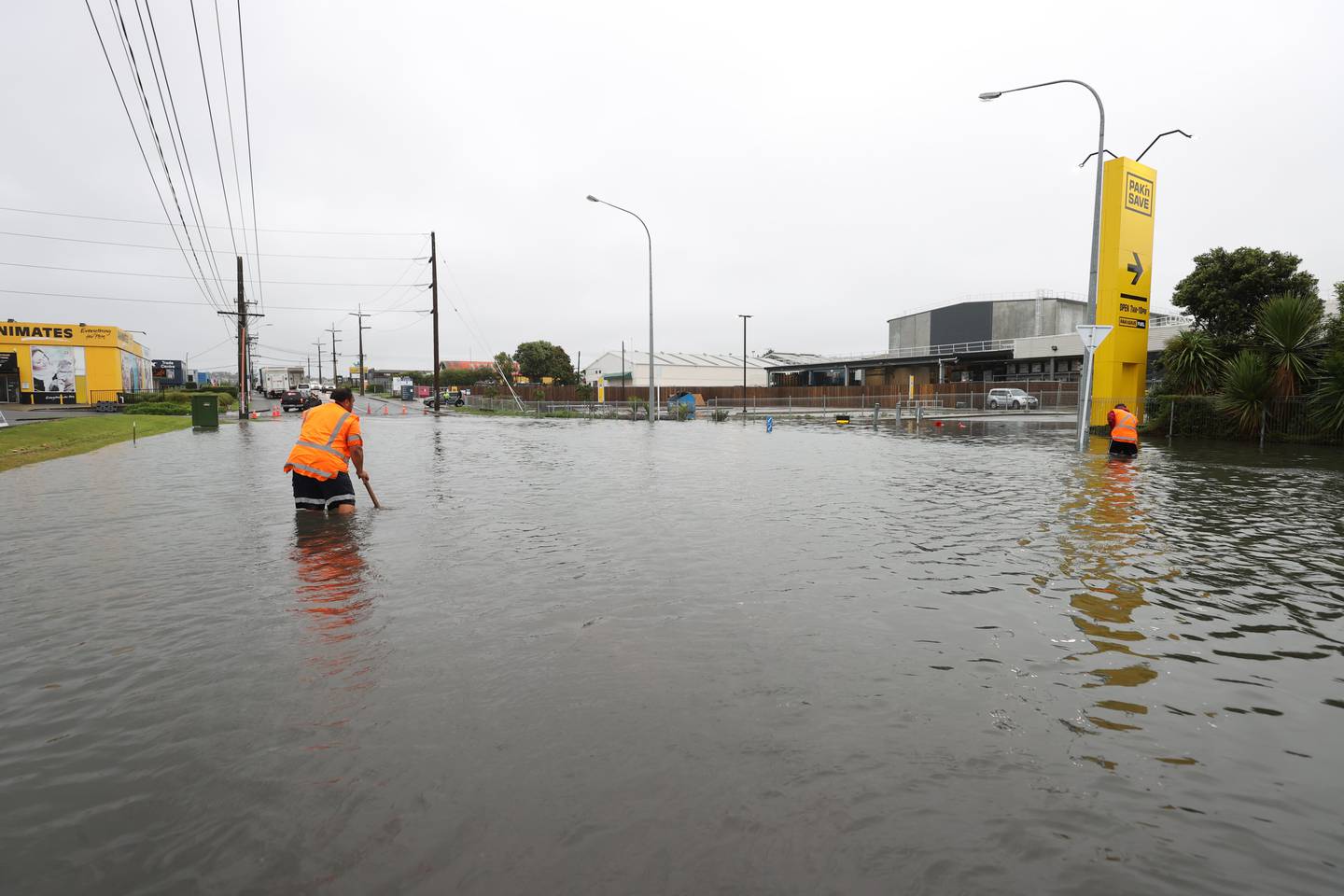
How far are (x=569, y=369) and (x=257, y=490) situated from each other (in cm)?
10317

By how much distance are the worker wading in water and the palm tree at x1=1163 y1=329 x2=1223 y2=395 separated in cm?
1076

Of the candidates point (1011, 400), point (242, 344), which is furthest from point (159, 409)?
point (1011, 400)

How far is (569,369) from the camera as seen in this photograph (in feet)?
376

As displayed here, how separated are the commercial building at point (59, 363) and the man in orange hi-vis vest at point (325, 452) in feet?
197

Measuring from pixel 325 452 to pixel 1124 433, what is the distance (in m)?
16.0

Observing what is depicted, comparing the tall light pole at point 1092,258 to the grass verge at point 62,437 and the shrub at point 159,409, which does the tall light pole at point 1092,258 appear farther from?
the shrub at point 159,409

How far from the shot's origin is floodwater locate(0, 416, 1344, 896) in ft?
9.18

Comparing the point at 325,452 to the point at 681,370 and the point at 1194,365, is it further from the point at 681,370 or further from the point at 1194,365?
the point at 681,370

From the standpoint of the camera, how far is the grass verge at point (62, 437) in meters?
18.5

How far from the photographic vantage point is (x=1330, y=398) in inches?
779

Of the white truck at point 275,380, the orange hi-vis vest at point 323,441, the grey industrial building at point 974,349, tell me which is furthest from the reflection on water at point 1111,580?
the white truck at point 275,380

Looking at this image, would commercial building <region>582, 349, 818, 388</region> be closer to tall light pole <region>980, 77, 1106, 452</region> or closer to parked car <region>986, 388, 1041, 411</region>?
parked car <region>986, 388, 1041, 411</region>

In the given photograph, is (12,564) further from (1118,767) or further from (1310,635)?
(1310,635)

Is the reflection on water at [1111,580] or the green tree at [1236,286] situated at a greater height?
the green tree at [1236,286]
